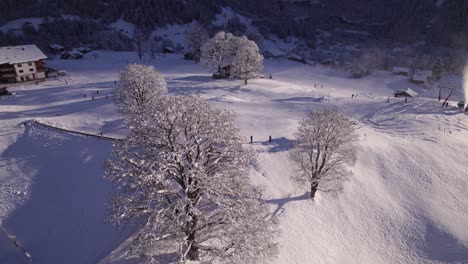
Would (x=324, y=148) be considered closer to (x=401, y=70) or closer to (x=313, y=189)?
(x=313, y=189)

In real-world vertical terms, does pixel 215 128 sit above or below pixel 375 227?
above

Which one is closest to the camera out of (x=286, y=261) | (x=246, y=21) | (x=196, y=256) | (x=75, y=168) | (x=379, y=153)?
(x=196, y=256)

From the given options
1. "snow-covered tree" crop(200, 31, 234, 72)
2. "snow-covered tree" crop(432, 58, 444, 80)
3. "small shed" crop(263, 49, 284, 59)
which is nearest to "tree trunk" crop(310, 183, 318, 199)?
"snow-covered tree" crop(200, 31, 234, 72)

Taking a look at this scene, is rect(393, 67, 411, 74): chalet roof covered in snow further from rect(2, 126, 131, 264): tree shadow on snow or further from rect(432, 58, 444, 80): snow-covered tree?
rect(2, 126, 131, 264): tree shadow on snow

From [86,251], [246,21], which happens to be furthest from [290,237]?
[246,21]

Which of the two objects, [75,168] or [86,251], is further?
[75,168]

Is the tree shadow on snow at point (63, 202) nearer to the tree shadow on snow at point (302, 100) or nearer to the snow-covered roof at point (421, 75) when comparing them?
the tree shadow on snow at point (302, 100)

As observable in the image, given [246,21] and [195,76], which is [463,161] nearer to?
[195,76]

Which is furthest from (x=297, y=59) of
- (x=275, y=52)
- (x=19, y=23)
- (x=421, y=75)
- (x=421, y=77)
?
(x=19, y=23)
